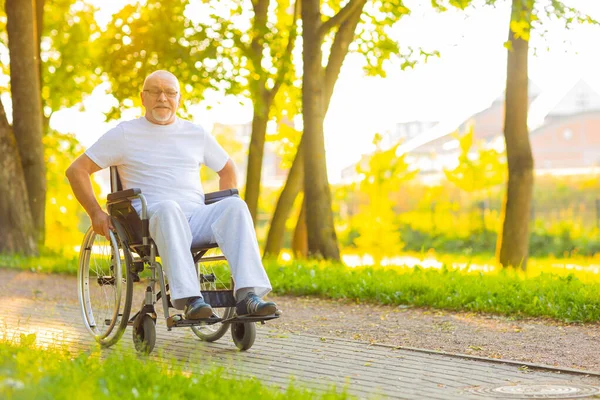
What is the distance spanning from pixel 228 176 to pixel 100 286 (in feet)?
3.30

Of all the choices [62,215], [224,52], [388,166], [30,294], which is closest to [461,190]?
[388,166]

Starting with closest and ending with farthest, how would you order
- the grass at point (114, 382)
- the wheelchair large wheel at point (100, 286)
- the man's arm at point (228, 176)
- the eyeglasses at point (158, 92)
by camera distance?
the grass at point (114, 382) → the wheelchair large wheel at point (100, 286) → the eyeglasses at point (158, 92) → the man's arm at point (228, 176)

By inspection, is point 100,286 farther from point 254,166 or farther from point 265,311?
point 254,166

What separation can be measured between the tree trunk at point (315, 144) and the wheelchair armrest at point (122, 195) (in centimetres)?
638

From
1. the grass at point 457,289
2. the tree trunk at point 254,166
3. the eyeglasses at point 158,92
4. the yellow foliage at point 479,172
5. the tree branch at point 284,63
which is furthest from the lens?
the yellow foliage at point 479,172

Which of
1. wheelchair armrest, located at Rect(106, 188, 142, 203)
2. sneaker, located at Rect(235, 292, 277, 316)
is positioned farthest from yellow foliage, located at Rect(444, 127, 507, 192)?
sneaker, located at Rect(235, 292, 277, 316)

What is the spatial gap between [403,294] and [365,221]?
15574 millimetres

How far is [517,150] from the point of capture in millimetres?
10953

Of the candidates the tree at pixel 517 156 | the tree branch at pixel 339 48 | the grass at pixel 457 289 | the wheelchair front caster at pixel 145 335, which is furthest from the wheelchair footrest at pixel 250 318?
the tree branch at pixel 339 48

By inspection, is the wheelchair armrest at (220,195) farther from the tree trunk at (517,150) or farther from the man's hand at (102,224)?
the tree trunk at (517,150)

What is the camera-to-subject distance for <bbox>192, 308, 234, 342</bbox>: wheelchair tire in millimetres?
5620

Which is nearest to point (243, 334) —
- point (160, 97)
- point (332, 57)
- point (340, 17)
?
point (160, 97)

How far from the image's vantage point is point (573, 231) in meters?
21.8

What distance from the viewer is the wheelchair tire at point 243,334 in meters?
5.32
